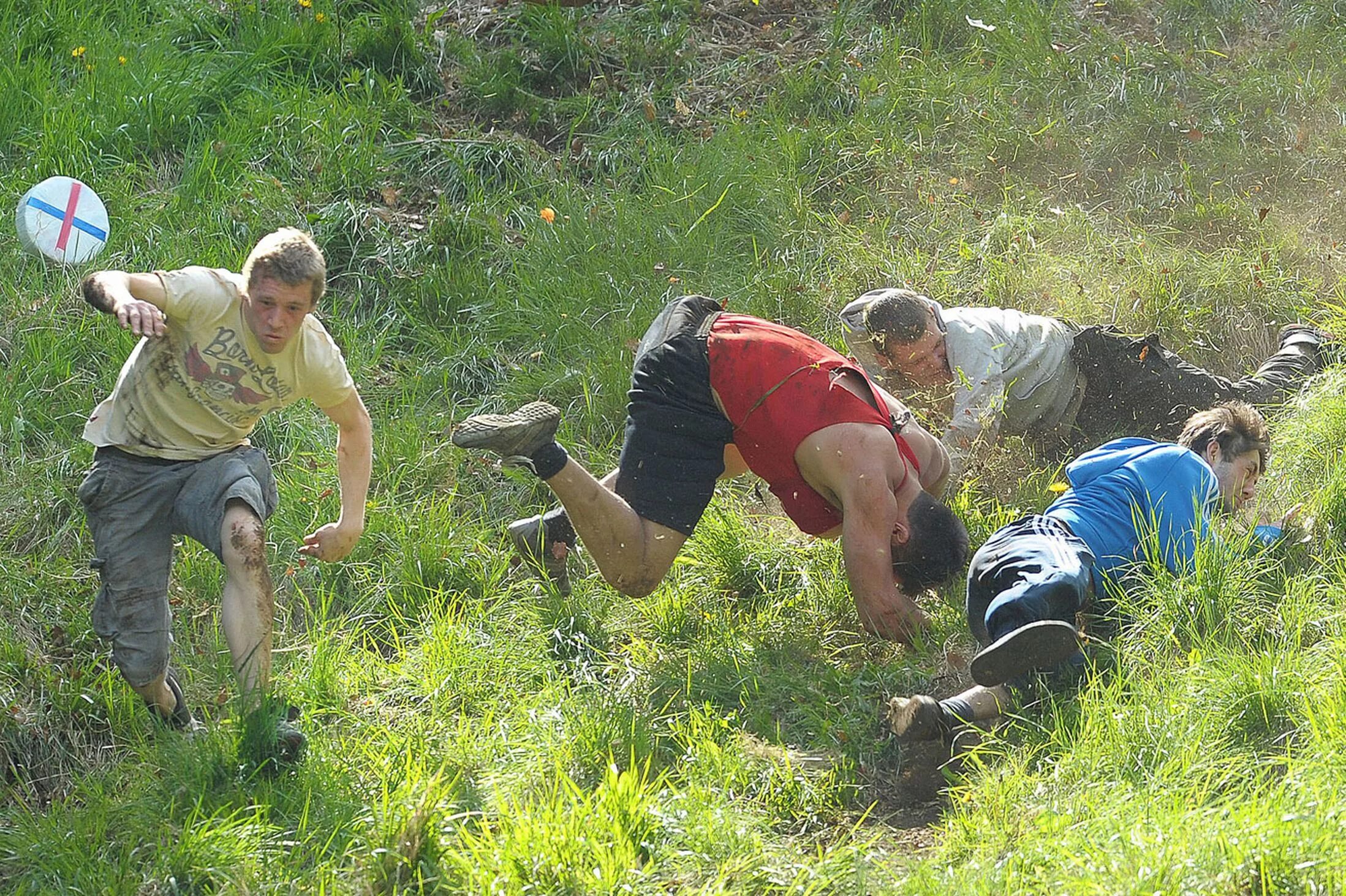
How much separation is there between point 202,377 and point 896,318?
109 inches

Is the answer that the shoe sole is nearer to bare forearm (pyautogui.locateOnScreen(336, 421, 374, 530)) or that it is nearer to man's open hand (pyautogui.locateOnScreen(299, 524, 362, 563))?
bare forearm (pyautogui.locateOnScreen(336, 421, 374, 530))

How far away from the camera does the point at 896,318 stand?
215 inches

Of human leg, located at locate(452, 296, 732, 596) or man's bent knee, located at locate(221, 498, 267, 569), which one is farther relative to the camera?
human leg, located at locate(452, 296, 732, 596)

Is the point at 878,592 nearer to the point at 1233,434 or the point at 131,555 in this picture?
the point at 1233,434

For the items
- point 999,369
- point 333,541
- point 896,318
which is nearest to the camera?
point 333,541

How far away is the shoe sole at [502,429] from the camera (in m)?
4.46

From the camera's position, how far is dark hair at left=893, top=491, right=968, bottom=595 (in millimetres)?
4605

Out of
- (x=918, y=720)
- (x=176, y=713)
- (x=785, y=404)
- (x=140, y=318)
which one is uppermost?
(x=140, y=318)

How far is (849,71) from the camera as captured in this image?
8.04 meters

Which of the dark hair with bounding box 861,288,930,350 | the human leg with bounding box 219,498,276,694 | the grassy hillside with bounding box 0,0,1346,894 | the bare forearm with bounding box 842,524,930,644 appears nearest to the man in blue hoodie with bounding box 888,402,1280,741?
the grassy hillside with bounding box 0,0,1346,894

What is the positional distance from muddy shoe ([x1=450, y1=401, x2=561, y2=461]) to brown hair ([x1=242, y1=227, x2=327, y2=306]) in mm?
727

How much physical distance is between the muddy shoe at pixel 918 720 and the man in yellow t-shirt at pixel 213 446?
177 centimetres

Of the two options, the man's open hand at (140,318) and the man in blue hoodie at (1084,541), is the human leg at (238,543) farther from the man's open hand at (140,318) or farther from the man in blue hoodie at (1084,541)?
the man in blue hoodie at (1084,541)

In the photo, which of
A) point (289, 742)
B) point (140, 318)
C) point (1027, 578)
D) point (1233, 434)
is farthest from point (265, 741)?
point (1233, 434)
